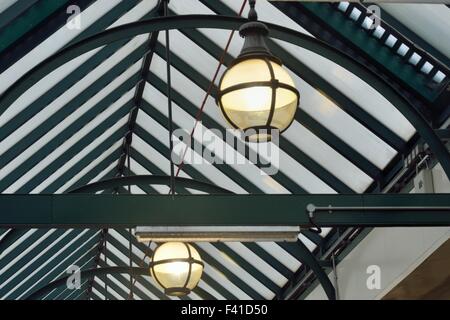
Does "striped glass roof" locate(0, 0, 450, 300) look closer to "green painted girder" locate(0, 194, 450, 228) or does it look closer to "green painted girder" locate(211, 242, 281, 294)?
"green painted girder" locate(211, 242, 281, 294)

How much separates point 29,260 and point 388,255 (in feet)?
20.5

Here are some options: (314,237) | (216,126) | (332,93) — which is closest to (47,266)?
(314,237)

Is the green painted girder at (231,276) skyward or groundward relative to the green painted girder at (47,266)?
groundward

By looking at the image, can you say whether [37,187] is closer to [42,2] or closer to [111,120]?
[111,120]

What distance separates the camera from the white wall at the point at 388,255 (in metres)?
7.07

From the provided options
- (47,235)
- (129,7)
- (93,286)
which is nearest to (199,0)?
(129,7)

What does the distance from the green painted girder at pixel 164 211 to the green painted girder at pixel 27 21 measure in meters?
1.74

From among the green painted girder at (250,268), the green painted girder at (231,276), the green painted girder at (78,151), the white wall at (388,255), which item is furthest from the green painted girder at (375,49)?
the green painted girder at (231,276)

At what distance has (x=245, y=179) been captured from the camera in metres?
10.2

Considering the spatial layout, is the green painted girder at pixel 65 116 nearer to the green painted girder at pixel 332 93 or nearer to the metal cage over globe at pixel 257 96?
the green painted girder at pixel 332 93

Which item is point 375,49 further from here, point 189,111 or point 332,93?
point 189,111

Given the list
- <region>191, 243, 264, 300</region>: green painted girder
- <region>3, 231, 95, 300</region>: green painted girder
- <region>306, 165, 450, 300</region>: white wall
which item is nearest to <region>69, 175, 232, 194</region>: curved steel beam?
<region>306, 165, 450, 300</region>: white wall

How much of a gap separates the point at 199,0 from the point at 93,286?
1179 cm

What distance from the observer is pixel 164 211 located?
5.67 metres
